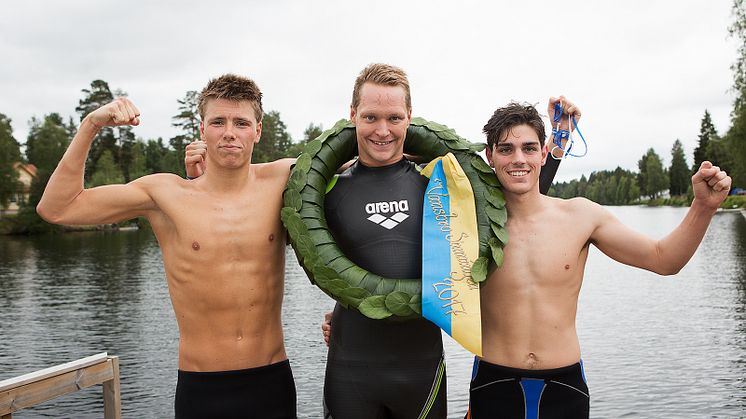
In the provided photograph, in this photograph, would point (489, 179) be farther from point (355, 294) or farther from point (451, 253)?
point (355, 294)

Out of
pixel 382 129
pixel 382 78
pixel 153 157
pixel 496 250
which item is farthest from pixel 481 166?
pixel 153 157

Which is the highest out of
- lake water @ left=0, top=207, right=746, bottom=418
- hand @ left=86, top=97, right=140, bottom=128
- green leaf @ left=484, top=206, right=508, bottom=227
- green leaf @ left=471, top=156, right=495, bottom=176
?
hand @ left=86, top=97, right=140, bottom=128

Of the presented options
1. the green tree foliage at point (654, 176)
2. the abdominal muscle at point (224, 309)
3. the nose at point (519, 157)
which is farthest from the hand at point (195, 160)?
the green tree foliage at point (654, 176)

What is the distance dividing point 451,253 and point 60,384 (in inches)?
141

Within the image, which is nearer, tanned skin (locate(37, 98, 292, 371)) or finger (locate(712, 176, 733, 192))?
finger (locate(712, 176, 733, 192))

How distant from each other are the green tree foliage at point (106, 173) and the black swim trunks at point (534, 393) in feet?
187

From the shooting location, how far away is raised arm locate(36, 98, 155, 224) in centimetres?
317

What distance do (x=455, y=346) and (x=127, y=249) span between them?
30372 mm

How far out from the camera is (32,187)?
5341 centimetres

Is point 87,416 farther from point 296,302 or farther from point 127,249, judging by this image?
point 127,249

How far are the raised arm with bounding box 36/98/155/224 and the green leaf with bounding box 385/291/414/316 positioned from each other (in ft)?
4.67

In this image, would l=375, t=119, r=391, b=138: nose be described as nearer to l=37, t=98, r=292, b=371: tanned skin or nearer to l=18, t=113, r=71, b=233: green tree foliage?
l=37, t=98, r=292, b=371: tanned skin

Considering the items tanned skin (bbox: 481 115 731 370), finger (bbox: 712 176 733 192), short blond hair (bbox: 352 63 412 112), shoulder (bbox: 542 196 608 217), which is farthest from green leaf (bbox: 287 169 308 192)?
finger (bbox: 712 176 733 192)

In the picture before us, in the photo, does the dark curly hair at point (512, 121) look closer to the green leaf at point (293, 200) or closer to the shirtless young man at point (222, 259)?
the green leaf at point (293, 200)
